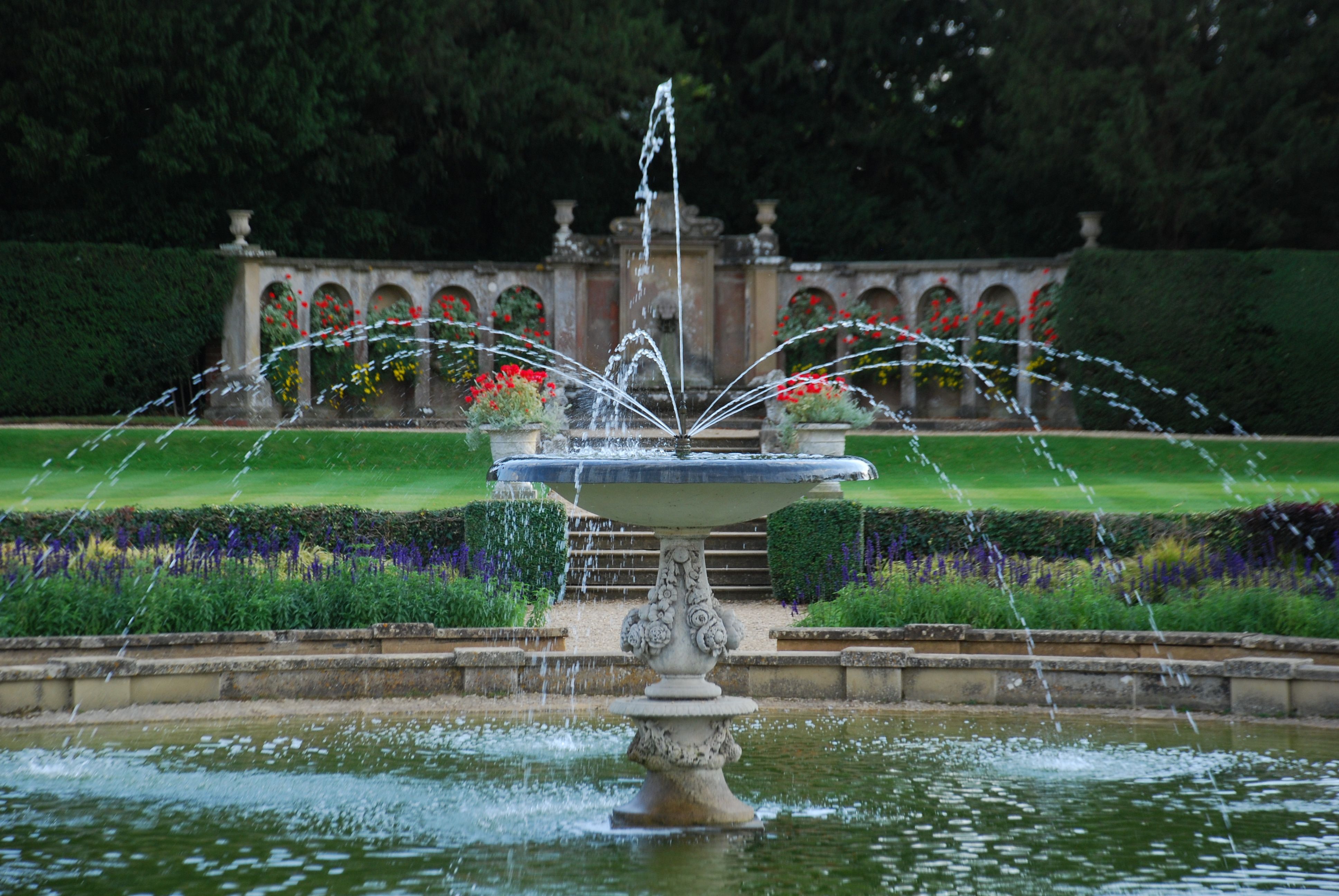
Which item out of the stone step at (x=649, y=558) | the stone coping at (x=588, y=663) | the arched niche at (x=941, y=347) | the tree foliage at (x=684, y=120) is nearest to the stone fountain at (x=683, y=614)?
the stone coping at (x=588, y=663)

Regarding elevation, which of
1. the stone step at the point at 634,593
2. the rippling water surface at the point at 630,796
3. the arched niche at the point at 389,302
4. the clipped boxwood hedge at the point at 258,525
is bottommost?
the rippling water surface at the point at 630,796

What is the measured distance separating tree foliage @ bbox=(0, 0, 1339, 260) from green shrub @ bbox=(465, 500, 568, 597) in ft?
46.5

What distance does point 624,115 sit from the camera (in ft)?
87.8

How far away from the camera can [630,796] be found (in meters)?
6.16

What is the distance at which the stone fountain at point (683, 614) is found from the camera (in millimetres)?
5410

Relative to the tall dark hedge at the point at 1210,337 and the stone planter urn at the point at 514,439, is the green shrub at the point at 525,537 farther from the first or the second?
the tall dark hedge at the point at 1210,337

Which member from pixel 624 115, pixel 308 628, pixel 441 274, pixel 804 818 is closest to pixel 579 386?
pixel 441 274

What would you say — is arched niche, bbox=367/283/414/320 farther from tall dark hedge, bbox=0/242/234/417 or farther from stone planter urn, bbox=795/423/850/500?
stone planter urn, bbox=795/423/850/500

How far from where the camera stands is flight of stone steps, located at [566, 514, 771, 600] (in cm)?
1225

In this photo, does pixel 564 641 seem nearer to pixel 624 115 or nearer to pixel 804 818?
pixel 804 818

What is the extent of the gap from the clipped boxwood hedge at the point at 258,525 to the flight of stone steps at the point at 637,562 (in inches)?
46.2

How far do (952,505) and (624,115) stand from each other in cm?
1542

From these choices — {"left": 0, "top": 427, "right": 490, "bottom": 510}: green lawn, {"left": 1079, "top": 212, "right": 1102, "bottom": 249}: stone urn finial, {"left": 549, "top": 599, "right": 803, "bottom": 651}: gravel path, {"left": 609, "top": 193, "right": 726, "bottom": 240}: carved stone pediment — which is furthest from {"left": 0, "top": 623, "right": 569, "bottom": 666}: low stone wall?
{"left": 1079, "top": 212, "right": 1102, "bottom": 249}: stone urn finial

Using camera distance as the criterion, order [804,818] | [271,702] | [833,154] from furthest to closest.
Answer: [833,154] < [271,702] < [804,818]
